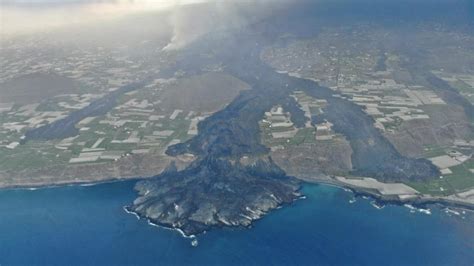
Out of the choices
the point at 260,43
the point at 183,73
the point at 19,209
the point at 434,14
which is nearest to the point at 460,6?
the point at 434,14

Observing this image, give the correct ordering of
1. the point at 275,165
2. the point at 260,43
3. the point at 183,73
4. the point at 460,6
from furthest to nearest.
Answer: the point at 460,6, the point at 260,43, the point at 183,73, the point at 275,165

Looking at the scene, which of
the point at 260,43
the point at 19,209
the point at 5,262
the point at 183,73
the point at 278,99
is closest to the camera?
the point at 5,262

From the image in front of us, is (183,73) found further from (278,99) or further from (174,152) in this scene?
(174,152)

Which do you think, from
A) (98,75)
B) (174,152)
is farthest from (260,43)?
(174,152)

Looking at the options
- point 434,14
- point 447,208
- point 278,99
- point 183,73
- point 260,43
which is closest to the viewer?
point 447,208

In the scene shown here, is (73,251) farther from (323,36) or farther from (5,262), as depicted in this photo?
(323,36)

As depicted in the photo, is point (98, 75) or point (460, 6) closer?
point (98, 75)
